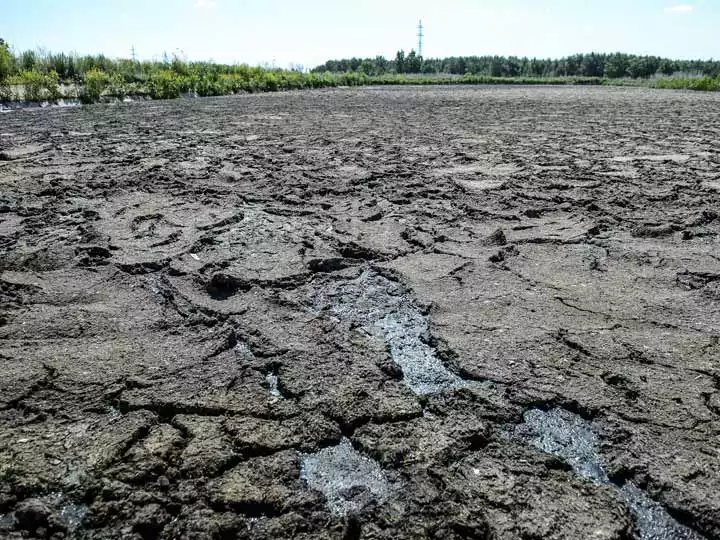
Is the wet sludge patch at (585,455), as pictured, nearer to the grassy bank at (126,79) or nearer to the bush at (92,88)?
the grassy bank at (126,79)

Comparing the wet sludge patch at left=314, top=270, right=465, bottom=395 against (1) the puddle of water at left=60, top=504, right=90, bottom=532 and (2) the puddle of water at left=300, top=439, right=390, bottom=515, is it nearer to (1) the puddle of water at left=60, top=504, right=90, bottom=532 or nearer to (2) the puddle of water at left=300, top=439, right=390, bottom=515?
(2) the puddle of water at left=300, top=439, right=390, bottom=515

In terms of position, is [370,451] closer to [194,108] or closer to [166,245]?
[166,245]

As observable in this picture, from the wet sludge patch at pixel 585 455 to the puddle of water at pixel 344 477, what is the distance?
18.3 inches

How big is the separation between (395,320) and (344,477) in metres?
1.01

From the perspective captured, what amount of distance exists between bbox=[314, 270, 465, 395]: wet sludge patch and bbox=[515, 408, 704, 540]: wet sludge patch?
1.02 ft

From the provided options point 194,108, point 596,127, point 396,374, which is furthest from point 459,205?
point 194,108

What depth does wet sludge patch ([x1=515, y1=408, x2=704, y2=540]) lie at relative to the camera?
1398 millimetres

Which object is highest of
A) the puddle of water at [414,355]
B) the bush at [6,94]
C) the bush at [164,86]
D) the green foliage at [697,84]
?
the green foliage at [697,84]

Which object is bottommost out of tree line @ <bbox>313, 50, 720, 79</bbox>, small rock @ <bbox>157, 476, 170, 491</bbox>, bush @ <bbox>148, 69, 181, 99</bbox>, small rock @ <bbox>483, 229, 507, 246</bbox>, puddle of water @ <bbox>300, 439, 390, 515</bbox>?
puddle of water @ <bbox>300, 439, 390, 515</bbox>

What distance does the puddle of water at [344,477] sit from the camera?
1479 millimetres

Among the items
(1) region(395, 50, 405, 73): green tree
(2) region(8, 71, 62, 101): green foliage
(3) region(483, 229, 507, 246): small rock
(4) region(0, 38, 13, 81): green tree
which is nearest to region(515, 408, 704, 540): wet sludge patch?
(3) region(483, 229, 507, 246): small rock

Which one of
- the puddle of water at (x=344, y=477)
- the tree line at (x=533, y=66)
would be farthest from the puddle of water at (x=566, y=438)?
the tree line at (x=533, y=66)

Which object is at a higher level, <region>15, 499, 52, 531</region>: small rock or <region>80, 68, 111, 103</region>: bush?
<region>80, 68, 111, 103</region>: bush

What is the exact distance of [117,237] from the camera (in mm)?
3439
